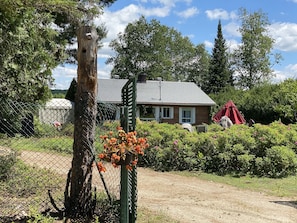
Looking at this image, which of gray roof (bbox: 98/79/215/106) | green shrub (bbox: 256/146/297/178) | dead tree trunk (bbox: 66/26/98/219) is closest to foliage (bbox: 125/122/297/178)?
green shrub (bbox: 256/146/297/178)

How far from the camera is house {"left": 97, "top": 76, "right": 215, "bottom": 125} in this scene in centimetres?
2861

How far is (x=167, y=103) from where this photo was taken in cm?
2866

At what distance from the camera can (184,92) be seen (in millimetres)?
30453

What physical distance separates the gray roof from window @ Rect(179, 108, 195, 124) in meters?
0.78

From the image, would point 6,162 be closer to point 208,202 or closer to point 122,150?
point 208,202

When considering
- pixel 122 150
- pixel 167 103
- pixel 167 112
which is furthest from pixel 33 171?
pixel 167 112

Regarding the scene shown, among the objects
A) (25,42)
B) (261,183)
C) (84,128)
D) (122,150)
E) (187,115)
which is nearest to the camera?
(122,150)

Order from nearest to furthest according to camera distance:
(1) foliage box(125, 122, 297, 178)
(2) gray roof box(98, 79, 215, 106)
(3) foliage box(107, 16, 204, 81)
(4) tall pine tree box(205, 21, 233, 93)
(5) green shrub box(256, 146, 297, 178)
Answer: (5) green shrub box(256, 146, 297, 178) < (1) foliage box(125, 122, 297, 178) < (2) gray roof box(98, 79, 215, 106) < (4) tall pine tree box(205, 21, 233, 93) < (3) foliage box(107, 16, 204, 81)

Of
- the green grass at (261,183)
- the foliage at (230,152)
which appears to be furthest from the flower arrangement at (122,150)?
the foliage at (230,152)

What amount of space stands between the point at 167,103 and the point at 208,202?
2212cm

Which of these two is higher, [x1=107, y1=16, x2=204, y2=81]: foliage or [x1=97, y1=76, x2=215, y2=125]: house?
[x1=107, y1=16, x2=204, y2=81]: foliage

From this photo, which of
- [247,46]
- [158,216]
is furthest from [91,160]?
[247,46]

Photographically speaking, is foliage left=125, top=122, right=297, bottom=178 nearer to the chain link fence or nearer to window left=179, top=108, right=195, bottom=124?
the chain link fence

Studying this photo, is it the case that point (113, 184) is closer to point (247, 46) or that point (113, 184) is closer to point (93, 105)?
point (93, 105)
